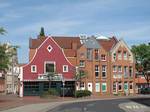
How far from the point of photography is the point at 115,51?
91.3m

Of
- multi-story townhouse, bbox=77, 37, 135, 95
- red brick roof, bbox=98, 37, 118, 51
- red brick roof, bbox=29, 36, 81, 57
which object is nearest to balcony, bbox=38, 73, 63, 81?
multi-story townhouse, bbox=77, 37, 135, 95

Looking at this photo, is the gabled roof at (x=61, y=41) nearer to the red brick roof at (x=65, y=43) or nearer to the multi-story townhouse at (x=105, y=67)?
the red brick roof at (x=65, y=43)

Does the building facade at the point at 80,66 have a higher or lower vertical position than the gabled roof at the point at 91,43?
lower

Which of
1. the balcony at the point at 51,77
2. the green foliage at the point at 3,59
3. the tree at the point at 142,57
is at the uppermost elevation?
the tree at the point at 142,57

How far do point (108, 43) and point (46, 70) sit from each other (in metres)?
17.5

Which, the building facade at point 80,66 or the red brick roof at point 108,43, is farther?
the red brick roof at point 108,43

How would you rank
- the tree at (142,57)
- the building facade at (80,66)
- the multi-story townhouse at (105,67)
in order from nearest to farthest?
the building facade at (80,66) < the multi-story townhouse at (105,67) < the tree at (142,57)

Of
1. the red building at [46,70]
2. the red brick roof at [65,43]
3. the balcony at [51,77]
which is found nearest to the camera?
the balcony at [51,77]

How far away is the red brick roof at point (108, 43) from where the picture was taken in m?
92.5

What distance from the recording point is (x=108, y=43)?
9519cm

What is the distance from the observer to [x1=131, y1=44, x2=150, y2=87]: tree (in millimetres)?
97375

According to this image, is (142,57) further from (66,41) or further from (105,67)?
(66,41)

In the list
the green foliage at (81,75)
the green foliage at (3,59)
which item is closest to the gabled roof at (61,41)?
the green foliage at (81,75)

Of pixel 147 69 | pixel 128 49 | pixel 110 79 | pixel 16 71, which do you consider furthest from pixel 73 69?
pixel 16 71
